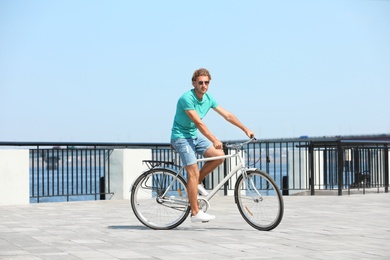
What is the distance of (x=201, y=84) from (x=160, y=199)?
1.28 metres

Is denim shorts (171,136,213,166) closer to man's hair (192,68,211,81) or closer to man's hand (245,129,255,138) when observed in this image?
man's hand (245,129,255,138)

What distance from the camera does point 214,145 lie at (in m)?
7.71

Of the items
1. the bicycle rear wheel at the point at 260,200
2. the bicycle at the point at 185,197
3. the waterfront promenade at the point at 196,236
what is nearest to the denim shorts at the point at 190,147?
the bicycle at the point at 185,197

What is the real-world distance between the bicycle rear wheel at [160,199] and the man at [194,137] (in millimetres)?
159

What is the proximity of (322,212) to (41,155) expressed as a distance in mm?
5386

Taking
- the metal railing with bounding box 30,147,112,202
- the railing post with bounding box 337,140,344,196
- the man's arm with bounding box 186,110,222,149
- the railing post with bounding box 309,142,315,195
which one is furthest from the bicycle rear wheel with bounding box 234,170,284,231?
the railing post with bounding box 309,142,315,195

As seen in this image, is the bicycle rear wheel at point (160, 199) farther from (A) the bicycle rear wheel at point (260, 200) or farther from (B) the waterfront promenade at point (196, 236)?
(A) the bicycle rear wheel at point (260, 200)

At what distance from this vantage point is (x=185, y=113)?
780 cm

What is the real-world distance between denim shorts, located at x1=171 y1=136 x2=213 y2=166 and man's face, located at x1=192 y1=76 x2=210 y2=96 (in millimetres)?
482

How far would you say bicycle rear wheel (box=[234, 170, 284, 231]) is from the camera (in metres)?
7.64

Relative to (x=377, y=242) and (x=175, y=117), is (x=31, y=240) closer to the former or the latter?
(x=175, y=117)

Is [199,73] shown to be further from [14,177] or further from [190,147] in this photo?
[14,177]

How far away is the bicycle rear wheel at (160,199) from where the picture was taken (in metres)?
8.00

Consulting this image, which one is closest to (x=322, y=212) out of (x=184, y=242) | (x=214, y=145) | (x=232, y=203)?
(x=232, y=203)
